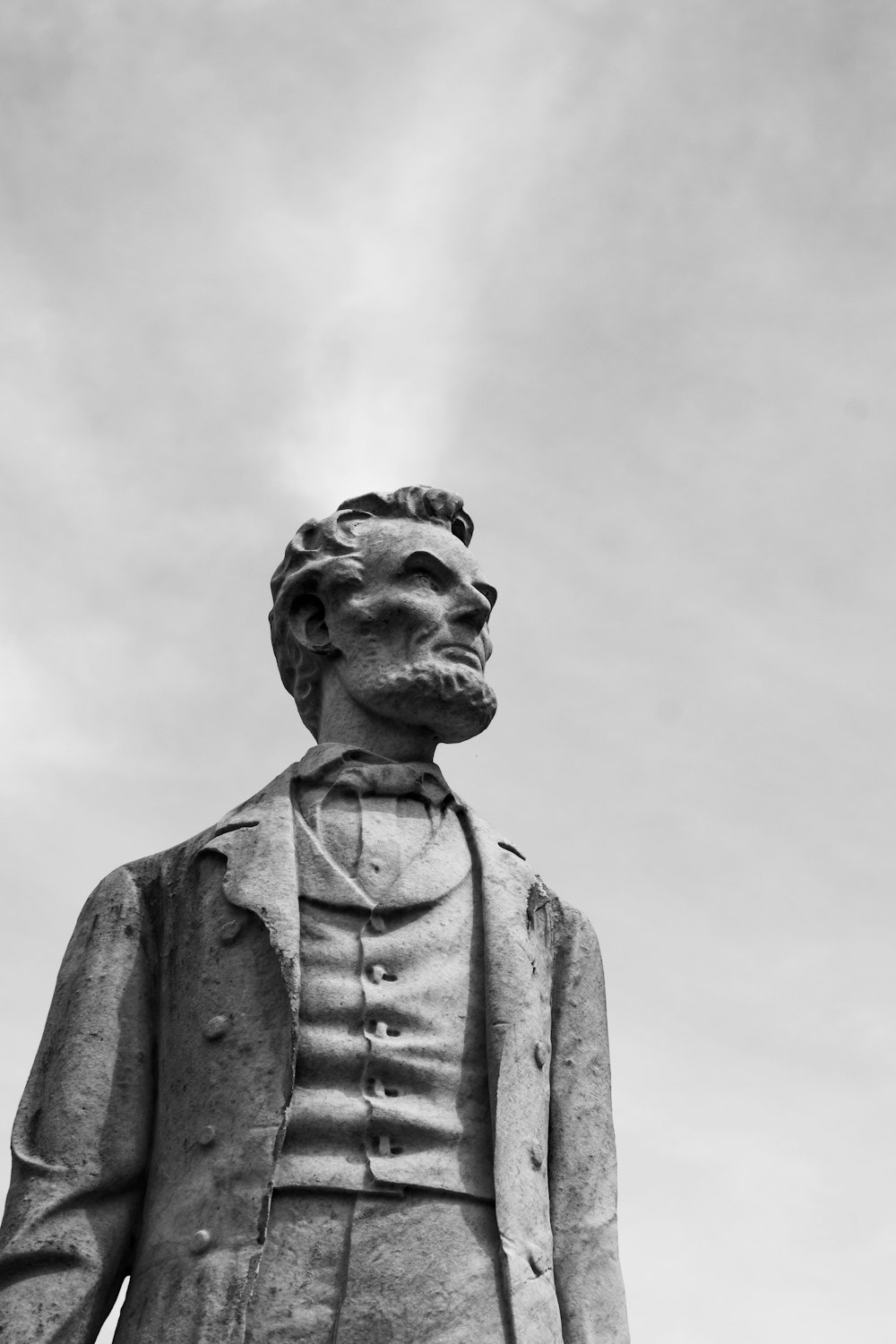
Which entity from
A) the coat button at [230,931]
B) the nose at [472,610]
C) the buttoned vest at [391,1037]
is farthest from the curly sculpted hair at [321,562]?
the coat button at [230,931]

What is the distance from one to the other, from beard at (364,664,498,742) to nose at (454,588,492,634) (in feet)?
0.91

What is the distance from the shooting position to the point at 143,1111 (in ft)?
27.8

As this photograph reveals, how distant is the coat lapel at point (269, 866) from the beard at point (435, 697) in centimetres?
59

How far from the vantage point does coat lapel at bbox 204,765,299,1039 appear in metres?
8.34

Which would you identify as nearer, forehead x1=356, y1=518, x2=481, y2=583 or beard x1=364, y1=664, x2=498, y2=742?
beard x1=364, y1=664, x2=498, y2=742

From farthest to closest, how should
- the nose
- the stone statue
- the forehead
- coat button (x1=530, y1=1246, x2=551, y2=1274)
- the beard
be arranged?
the forehead < the nose < the beard < coat button (x1=530, y1=1246, x2=551, y2=1274) < the stone statue

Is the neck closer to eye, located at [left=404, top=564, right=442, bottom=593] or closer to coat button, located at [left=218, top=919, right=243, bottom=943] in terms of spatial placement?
eye, located at [left=404, top=564, right=442, bottom=593]

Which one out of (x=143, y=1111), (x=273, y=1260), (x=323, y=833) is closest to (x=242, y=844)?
(x=323, y=833)

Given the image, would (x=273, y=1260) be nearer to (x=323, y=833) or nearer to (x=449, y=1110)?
(x=449, y=1110)

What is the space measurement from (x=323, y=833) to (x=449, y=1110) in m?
1.45

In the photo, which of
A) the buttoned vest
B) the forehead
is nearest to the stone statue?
the buttoned vest

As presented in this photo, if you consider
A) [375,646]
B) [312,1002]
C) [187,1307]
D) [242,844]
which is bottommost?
[187,1307]

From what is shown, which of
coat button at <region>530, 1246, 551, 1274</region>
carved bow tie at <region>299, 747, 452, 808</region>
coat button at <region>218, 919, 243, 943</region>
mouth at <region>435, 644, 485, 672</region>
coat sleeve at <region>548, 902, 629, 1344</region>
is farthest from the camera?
mouth at <region>435, 644, 485, 672</region>

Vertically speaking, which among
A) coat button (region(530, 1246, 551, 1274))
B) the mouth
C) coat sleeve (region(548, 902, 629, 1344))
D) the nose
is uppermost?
the nose
